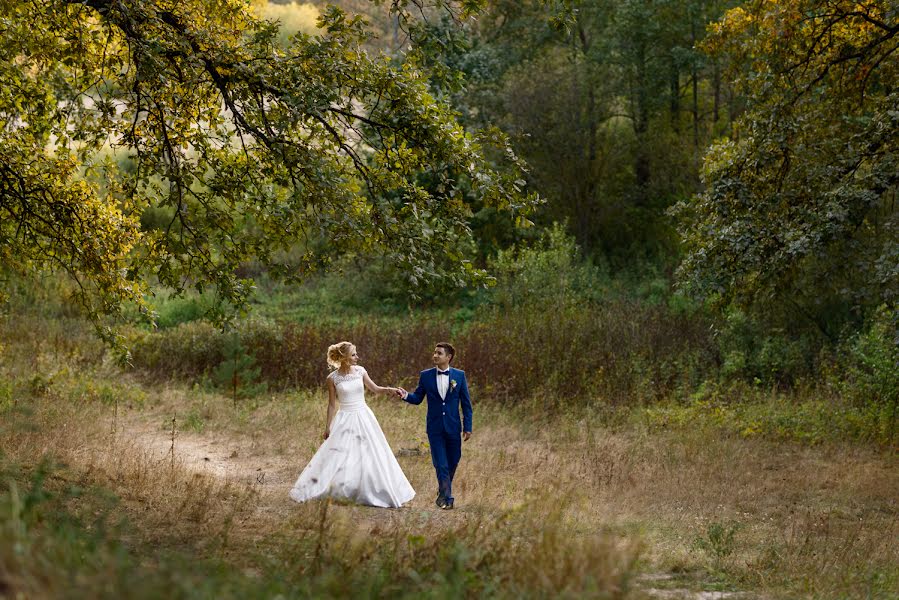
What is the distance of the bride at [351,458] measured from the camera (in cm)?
995

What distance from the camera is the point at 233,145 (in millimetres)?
11172

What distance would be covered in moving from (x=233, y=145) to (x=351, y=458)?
157 inches

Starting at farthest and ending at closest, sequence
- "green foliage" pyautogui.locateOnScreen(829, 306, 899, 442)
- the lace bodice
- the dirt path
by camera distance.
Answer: "green foliage" pyautogui.locateOnScreen(829, 306, 899, 442)
the lace bodice
the dirt path

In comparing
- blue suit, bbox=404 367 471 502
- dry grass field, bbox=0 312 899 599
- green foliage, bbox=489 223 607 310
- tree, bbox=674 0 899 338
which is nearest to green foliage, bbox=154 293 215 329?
dry grass field, bbox=0 312 899 599

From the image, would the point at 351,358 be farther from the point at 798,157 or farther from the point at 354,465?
the point at 798,157

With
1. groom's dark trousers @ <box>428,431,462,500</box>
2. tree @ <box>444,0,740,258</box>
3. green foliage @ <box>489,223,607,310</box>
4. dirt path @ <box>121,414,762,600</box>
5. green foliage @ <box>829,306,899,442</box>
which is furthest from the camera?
tree @ <box>444,0,740,258</box>

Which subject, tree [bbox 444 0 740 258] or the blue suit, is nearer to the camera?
the blue suit

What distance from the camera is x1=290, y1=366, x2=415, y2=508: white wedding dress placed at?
32.6 ft

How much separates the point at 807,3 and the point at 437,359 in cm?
687

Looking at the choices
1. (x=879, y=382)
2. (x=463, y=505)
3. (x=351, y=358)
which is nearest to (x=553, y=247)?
(x=879, y=382)

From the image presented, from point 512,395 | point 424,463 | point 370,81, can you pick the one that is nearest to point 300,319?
point 512,395

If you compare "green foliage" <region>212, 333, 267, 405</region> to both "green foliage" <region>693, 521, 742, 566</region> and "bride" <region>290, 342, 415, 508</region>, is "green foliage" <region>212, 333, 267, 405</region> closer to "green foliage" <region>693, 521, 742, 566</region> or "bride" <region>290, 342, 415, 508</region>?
"bride" <region>290, 342, 415, 508</region>

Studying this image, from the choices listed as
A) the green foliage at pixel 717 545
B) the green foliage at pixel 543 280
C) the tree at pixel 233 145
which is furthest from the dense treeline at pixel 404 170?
the green foliage at pixel 543 280

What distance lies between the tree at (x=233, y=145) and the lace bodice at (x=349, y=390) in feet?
4.23
